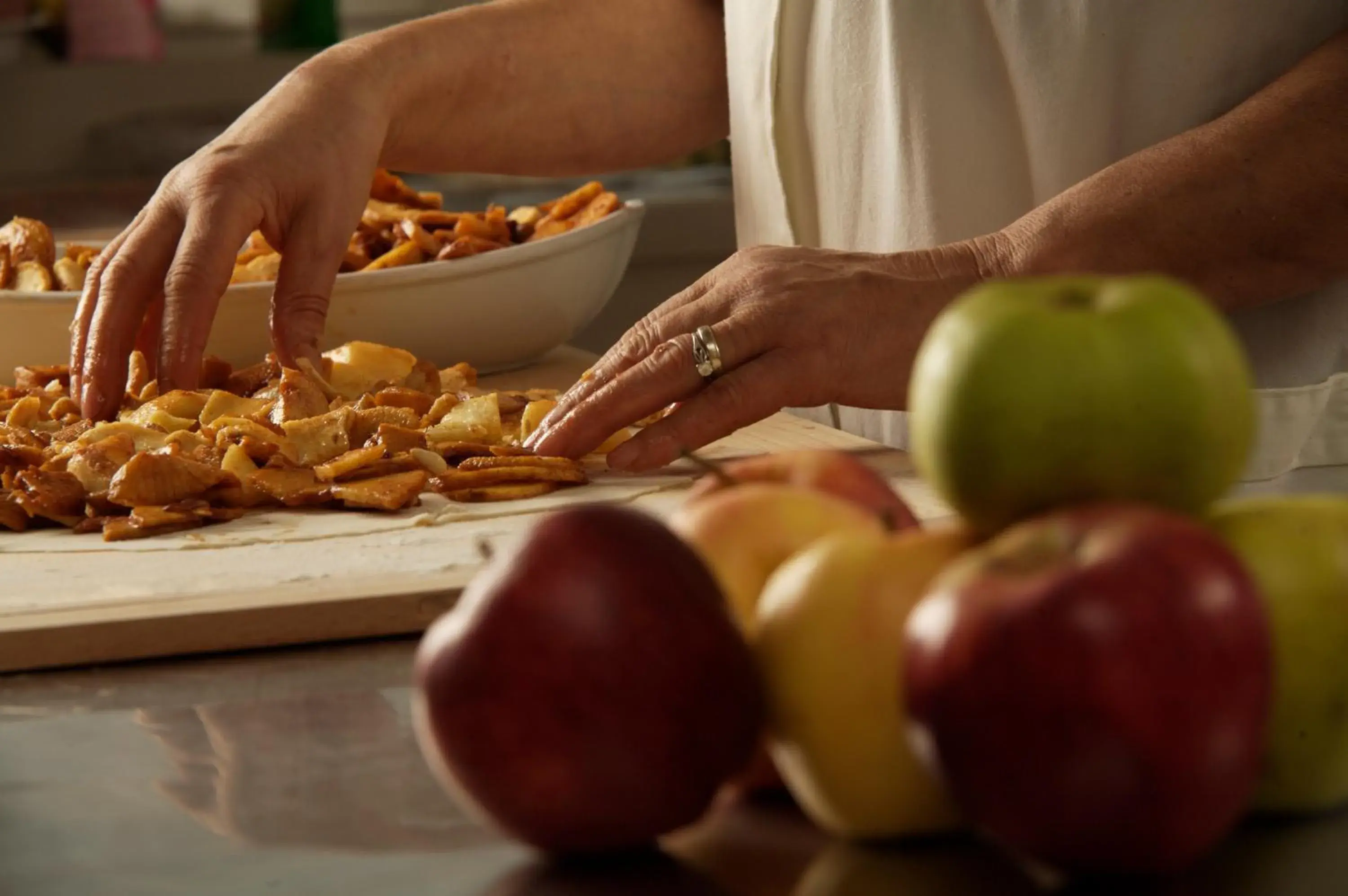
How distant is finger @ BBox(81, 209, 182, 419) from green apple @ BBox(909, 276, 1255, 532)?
1.19 m

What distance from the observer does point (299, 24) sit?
4.89 metres

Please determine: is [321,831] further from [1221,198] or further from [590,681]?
[1221,198]

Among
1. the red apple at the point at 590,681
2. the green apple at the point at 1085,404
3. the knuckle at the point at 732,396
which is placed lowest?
the knuckle at the point at 732,396

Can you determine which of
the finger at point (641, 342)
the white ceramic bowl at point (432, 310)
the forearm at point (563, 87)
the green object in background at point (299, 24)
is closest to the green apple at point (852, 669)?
the finger at point (641, 342)

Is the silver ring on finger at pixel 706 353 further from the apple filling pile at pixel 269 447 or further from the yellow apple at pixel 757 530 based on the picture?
the yellow apple at pixel 757 530

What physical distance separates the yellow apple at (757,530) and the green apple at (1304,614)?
0.12 metres

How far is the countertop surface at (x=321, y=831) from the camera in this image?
56 cm

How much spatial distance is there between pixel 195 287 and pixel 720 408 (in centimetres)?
53

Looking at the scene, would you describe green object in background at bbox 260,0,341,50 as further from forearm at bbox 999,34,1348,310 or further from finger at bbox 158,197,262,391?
forearm at bbox 999,34,1348,310

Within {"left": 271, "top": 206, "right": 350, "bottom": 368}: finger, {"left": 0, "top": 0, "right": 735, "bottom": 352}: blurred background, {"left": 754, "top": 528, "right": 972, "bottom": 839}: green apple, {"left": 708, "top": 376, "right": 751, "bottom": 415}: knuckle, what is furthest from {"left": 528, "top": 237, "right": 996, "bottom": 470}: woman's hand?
{"left": 0, "top": 0, "right": 735, "bottom": 352}: blurred background

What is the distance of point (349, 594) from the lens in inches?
39.0

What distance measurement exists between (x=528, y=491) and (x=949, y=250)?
15.8 inches

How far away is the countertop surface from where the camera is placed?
21.9 inches

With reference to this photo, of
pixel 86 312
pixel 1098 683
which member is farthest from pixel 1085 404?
pixel 86 312
